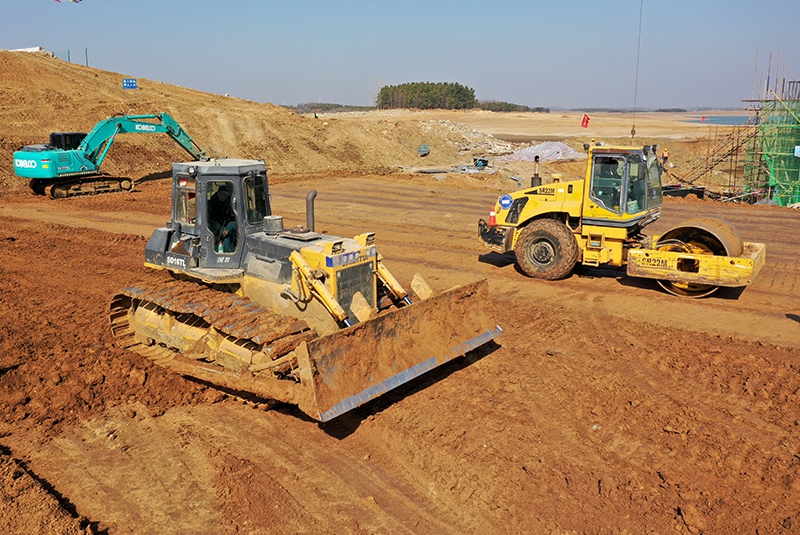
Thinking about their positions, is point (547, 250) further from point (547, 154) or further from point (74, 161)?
point (547, 154)

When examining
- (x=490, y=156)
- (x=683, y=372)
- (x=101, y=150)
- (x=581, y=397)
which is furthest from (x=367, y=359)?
(x=490, y=156)

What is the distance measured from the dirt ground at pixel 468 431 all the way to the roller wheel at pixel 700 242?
12.4 inches

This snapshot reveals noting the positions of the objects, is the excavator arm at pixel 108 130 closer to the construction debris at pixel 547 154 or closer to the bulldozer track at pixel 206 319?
the bulldozer track at pixel 206 319

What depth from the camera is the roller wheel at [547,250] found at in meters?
12.7

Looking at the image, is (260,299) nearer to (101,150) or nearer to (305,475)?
(305,475)

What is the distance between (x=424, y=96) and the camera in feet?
407

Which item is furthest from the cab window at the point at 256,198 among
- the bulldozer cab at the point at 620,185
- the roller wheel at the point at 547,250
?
the bulldozer cab at the point at 620,185

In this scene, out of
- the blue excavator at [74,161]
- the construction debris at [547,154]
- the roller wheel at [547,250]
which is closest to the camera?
the roller wheel at [547,250]

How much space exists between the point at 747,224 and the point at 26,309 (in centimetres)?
1965

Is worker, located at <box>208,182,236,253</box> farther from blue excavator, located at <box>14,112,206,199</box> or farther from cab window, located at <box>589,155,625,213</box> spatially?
blue excavator, located at <box>14,112,206,199</box>

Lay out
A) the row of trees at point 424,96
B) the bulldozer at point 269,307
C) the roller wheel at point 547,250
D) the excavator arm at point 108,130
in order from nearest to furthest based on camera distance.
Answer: the bulldozer at point 269,307, the roller wheel at point 547,250, the excavator arm at point 108,130, the row of trees at point 424,96

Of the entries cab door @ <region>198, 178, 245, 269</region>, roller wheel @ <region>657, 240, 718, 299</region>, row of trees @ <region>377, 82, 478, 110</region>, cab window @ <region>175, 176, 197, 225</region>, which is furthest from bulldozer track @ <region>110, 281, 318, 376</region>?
row of trees @ <region>377, 82, 478, 110</region>

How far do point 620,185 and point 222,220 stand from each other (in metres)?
7.53

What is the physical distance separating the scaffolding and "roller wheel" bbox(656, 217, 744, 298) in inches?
785
